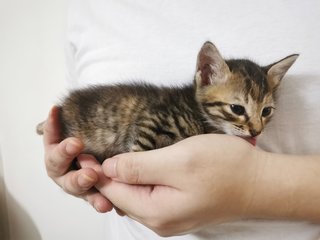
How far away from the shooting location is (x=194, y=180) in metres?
0.58

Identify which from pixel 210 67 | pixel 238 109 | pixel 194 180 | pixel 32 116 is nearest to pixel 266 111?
pixel 238 109

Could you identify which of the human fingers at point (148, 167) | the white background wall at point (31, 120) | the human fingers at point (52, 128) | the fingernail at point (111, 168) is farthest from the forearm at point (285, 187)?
the white background wall at point (31, 120)

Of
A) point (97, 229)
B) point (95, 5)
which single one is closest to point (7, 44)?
point (95, 5)

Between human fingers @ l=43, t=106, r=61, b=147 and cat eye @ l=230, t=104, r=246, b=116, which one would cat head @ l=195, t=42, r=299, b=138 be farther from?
human fingers @ l=43, t=106, r=61, b=147

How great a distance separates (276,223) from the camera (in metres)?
0.67

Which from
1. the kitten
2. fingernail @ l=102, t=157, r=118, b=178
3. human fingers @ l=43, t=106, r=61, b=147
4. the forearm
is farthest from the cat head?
human fingers @ l=43, t=106, r=61, b=147

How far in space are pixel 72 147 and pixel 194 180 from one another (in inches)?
10.4

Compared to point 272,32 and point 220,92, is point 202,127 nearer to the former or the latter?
point 220,92

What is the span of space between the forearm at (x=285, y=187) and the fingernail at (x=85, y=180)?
0.31m

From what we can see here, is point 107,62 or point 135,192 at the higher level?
point 107,62

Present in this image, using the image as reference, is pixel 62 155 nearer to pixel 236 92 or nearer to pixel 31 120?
pixel 236 92

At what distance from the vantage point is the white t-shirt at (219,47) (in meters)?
0.66

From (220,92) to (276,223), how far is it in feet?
1.03

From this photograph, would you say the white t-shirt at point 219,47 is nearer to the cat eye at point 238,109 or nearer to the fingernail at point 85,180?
the cat eye at point 238,109
